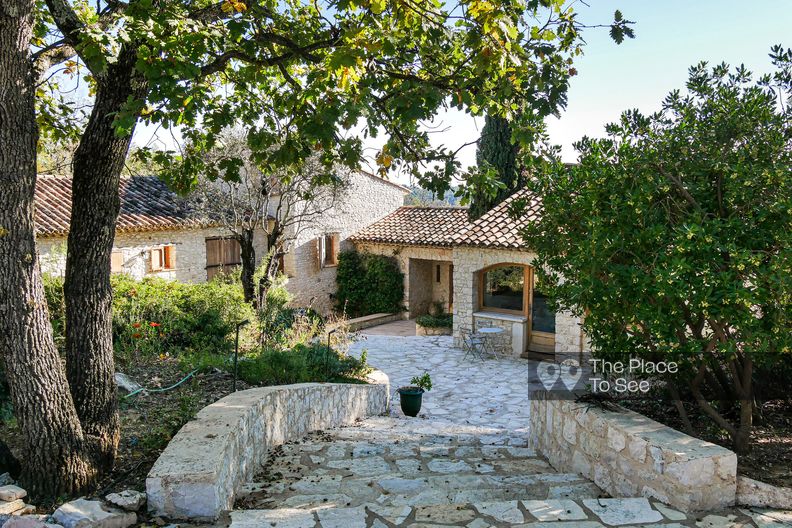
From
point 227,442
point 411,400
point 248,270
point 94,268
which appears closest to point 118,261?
point 248,270

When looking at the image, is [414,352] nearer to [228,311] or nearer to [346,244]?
[228,311]

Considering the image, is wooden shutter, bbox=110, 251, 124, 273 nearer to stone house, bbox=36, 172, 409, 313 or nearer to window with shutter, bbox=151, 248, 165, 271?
stone house, bbox=36, 172, 409, 313

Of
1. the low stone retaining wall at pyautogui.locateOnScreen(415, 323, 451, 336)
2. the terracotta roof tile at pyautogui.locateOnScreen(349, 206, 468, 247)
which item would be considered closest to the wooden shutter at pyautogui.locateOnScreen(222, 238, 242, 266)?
the terracotta roof tile at pyautogui.locateOnScreen(349, 206, 468, 247)

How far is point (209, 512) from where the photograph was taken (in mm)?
3424

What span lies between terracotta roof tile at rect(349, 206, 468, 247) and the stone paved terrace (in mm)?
9787

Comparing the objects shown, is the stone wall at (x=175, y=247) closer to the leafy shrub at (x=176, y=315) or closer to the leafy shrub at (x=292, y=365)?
the leafy shrub at (x=176, y=315)

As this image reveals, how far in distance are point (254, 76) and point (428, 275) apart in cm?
1441

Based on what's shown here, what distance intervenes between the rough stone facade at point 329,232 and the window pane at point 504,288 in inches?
231

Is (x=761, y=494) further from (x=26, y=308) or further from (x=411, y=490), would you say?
(x=26, y=308)

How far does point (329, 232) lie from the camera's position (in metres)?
20.6

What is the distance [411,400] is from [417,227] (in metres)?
11.3

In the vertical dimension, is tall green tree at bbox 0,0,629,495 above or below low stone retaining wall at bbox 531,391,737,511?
above

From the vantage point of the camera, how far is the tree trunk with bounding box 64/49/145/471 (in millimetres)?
4184

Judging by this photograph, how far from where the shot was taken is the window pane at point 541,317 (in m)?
14.3
